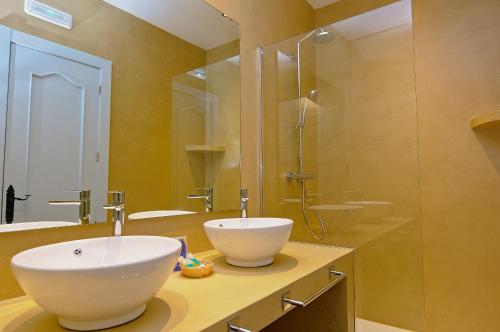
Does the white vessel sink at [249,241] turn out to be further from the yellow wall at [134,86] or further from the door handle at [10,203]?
the door handle at [10,203]

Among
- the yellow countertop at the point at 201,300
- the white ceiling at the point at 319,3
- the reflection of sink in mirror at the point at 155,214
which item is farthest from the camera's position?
the white ceiling at the point at 319,3

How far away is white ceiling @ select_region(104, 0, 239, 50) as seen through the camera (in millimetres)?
1263

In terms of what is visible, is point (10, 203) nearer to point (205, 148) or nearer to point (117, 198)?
point (117, 198)

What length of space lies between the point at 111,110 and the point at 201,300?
76cm

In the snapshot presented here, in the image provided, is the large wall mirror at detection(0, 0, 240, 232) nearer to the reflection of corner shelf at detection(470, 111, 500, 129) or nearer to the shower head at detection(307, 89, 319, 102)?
the shower head at detection(307, 89, 319, 102)

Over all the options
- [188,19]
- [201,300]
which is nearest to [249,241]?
[201,300]

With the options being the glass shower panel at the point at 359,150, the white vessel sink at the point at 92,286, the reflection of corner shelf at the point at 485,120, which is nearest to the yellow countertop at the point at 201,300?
the white vessel sink at the point at 92,286

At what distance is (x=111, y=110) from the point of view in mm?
1129

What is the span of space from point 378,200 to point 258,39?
128cm

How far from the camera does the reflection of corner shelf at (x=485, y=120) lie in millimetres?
1660

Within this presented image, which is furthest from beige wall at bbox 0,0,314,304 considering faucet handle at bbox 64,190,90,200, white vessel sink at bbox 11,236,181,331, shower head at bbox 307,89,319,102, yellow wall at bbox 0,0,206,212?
shower head at bbox 307,89,319,102

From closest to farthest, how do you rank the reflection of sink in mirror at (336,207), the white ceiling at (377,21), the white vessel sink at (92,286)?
the white vessel sink at (92,286) → the white ceiling at (377,21) → the reflection of sink in mirror at (336,207)

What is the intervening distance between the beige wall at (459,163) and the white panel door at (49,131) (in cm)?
202

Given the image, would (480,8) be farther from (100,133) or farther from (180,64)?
(100,133)
